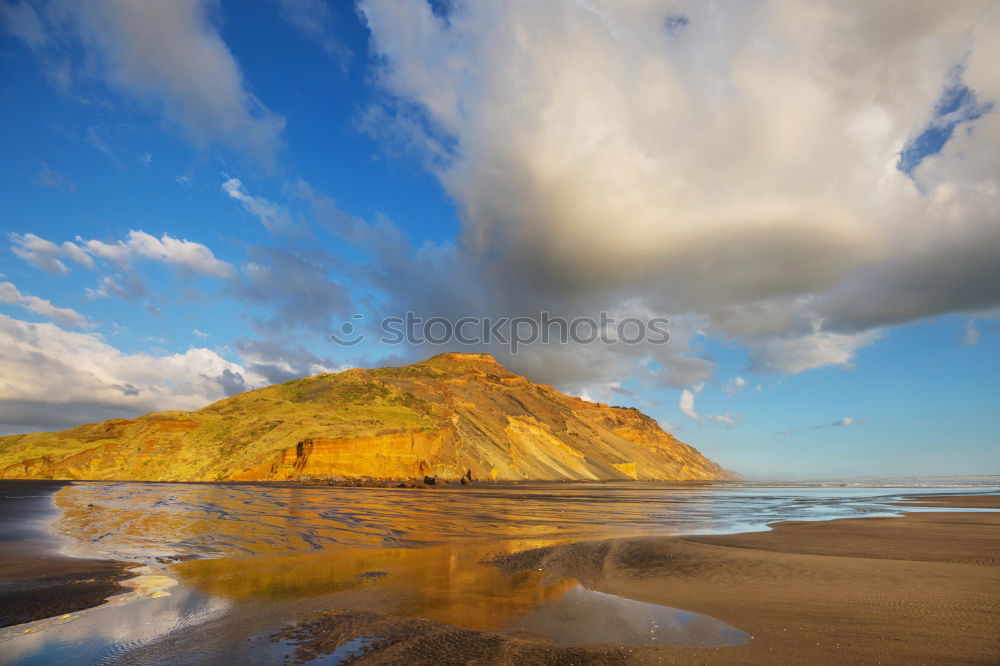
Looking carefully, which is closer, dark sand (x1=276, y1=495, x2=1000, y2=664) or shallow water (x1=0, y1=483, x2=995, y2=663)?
dark sand (x1=276, y1=495, x2=1000, y2=664)

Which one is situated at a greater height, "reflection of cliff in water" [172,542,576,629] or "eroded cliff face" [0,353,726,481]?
"eroded cliff face" [0,353,726,481]

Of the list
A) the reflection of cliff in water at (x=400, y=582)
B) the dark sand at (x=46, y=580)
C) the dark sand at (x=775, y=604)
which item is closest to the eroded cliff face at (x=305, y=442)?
the dark sand at (x=46, y=580)

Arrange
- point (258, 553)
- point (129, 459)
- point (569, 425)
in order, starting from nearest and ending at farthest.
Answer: point (258, 553)
point (129, 459)
point (569, 425)

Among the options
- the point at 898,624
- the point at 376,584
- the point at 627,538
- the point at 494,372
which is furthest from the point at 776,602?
the point at 494,372

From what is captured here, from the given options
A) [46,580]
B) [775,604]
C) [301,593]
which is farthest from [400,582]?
[775,604]

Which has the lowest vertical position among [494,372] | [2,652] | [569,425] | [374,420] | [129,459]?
[2,652]

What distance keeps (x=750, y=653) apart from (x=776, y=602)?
3199 mm

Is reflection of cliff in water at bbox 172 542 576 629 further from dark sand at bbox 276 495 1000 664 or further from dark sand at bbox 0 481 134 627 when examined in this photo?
dark sand at bbox 0 481 134 627

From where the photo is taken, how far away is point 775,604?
27.4 feet

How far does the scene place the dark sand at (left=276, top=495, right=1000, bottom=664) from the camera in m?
5.94

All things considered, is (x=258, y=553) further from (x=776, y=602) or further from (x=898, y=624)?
(x=898, y=624)

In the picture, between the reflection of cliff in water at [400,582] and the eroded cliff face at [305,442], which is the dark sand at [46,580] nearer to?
the reflection of cliff in water at [400,582]

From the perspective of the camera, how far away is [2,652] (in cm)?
585

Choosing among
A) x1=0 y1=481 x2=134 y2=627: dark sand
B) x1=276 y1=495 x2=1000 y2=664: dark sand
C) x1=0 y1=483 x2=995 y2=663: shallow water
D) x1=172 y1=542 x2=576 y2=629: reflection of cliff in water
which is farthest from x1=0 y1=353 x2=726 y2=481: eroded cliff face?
x1=276 y1=495 x2=1000 y2=664: dark sand
